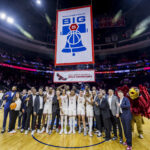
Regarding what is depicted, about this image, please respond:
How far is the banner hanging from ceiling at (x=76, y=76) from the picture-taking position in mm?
3381

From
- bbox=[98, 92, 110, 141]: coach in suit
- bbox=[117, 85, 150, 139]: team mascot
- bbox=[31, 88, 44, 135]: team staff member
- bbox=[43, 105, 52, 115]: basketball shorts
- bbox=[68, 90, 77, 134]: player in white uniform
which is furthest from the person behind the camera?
bbox=[43, 105, 52, 115]: basketball shorts

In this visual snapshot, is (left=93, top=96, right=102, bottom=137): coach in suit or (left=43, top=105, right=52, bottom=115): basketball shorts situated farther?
(left=43, top=105, right=52, bottom=115): basketball shorts

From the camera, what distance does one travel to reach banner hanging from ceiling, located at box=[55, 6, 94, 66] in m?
3.77

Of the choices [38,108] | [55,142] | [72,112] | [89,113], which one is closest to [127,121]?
[89,113]

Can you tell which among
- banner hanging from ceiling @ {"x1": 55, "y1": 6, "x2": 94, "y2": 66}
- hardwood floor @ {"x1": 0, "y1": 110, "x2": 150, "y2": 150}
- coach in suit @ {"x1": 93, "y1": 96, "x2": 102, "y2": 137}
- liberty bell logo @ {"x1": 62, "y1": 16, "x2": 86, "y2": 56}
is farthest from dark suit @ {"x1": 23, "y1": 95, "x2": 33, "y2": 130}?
coach in suit @ {"x1": 93, "y1": 96, "x2": 102, "y2": 137}

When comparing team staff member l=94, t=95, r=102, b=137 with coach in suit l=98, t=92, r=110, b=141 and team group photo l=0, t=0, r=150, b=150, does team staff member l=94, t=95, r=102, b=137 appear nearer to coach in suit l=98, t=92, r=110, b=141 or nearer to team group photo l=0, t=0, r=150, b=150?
team group photo l=0, t=0, r=150, b=150

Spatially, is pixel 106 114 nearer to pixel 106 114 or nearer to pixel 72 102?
Result: pixel 106 114

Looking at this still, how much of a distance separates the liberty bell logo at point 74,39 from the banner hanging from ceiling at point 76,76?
2.81 ft

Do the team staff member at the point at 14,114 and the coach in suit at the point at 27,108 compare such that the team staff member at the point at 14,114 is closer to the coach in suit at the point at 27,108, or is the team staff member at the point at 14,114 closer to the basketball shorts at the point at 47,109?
the coach in suit at the point at 27,108

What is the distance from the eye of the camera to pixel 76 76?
11.3 feet

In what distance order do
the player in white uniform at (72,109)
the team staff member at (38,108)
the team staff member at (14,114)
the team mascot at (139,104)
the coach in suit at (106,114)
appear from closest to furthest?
the coach in suit at (106,114)
the team mascot at (139,104)
the team staff member at (14,114)
the team staff member at (38,108)
the player in white uniform at (72,109)

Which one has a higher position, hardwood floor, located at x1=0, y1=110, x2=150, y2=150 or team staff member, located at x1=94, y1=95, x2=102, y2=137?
team staff member, located at x1=94, y1=95, x2=102, y2=137

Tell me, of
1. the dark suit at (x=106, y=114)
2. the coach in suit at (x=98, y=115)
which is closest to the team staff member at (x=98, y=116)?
the coach in suit at (x=98, y=115)

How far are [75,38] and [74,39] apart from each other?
0.06m
